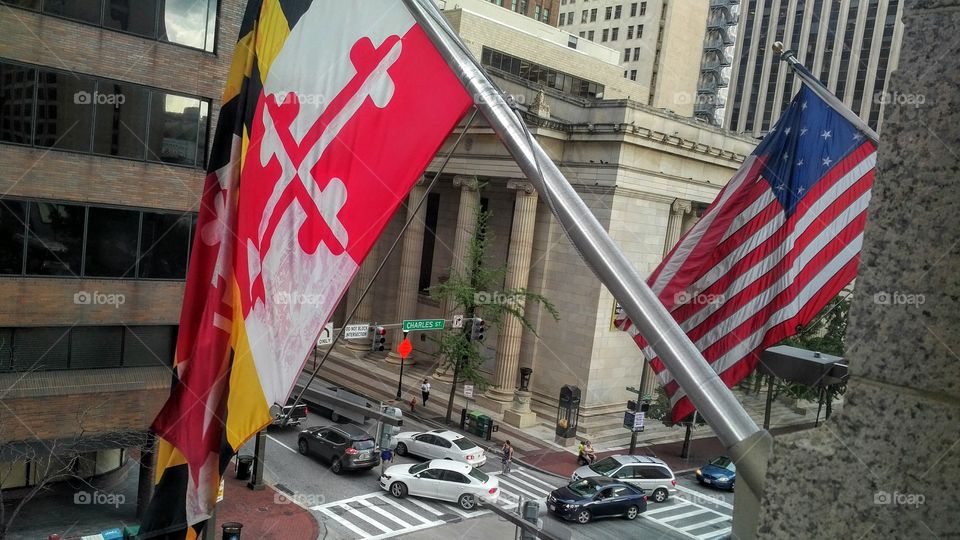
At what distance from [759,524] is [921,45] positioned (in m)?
1.65

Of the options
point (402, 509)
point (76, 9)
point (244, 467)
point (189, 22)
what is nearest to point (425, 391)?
point (402, 509)

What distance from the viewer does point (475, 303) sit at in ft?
110

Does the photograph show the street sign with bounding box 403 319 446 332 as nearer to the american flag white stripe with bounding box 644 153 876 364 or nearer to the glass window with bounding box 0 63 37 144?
the glass window with bounding box 0 63 37 144

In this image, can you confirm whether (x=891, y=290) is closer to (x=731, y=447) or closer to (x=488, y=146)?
(x=731, y=447)

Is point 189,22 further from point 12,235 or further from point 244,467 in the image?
point 244,467

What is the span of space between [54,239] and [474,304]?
19.6 metres

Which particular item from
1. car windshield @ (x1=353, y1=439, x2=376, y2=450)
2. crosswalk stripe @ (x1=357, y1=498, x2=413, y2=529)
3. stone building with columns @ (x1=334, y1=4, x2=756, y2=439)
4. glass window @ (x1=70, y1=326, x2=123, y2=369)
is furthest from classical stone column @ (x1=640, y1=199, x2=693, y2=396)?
glass window @ (x1=70, y1=326, x2=123, y2=369)

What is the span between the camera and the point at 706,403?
294 cm

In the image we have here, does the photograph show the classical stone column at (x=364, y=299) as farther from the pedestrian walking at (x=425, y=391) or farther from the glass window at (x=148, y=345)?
the glass window at (x=148, y=345)

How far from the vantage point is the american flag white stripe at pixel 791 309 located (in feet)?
30.0

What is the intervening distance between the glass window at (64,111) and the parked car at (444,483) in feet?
44.3

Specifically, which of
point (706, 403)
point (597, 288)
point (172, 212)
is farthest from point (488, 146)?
point (706, 403)

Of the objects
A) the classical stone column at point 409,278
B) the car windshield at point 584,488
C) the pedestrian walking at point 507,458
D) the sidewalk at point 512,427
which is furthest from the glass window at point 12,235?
the classical stone column at point 409,278

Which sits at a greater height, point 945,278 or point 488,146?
point 488,146
